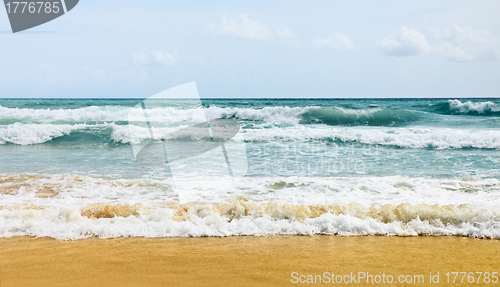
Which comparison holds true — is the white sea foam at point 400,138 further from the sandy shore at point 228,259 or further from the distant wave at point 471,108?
the distant wave at point 471,108

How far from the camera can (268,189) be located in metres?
5.46

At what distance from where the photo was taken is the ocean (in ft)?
12.2

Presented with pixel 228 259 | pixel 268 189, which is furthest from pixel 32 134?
pixel 228 259

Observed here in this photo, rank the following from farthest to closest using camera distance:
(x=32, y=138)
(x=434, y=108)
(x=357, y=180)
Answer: (x=434, y=108) < (x=32, y=138) < (x=357, y=180)

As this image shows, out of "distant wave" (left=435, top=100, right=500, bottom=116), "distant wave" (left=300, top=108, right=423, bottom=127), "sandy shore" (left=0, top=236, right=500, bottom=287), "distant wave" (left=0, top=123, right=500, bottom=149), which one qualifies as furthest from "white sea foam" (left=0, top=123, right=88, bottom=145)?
"distant wave" (left=435, top=100, right=500, bottom=116)

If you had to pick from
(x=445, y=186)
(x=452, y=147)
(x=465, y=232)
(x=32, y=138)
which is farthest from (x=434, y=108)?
(x=32, y=138)

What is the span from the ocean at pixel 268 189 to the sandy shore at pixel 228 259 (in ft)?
0.80

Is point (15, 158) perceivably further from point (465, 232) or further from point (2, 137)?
point (465, 232)

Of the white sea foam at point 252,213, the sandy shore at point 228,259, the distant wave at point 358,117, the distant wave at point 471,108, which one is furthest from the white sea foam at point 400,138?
the distant wave at point 471,108

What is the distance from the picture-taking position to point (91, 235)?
358 cm

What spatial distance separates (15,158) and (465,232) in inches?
380

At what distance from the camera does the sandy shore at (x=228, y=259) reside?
2639 mm

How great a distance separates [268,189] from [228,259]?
256 cm

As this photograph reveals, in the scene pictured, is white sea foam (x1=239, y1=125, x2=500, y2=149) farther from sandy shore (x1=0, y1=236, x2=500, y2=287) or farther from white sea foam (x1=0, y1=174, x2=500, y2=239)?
sandy shore (x1=0, y1=236, x2=500, y2=287)
